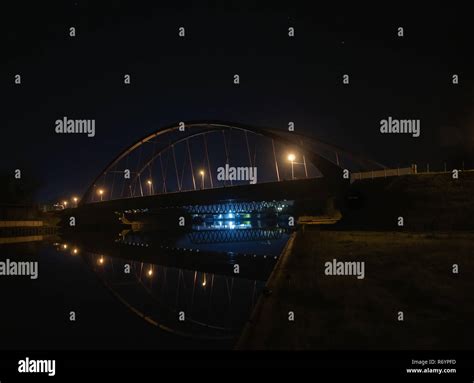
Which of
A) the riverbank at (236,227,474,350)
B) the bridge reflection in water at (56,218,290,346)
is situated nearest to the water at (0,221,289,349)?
the bridge reflection in water at (56,218,290,346)

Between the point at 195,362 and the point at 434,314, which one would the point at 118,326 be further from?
the point at 434,314

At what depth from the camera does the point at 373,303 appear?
828 centimetres

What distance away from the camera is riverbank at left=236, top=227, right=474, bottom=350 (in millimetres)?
6238

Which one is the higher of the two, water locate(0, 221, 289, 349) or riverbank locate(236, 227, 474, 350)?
riverbank locate(236, 227, 474, 350)

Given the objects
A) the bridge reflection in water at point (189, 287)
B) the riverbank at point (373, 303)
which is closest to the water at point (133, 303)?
the bridge reflection in water at point (189, 287)

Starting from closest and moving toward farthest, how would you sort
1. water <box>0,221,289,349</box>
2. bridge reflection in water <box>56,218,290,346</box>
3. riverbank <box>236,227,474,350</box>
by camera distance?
1. riverbank <box>236,227,474,350</box>
2. water <box>0,221,289,349</box>
3. bridge reflection in water <box>56,218,290,346</box>

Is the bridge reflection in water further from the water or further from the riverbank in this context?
the riverbank

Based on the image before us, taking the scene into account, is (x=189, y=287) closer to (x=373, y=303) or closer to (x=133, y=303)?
(x=133, y=303)

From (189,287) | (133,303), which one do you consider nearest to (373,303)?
(133,303)

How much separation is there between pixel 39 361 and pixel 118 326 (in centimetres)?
611

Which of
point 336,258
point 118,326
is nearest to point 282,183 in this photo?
point 336,258

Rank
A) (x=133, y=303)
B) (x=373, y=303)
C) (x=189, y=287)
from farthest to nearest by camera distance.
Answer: (x=189, y=287) < (x=133, y=303) < (x=373, y=303)

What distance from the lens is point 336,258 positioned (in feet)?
46.9

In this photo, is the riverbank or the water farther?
the water
